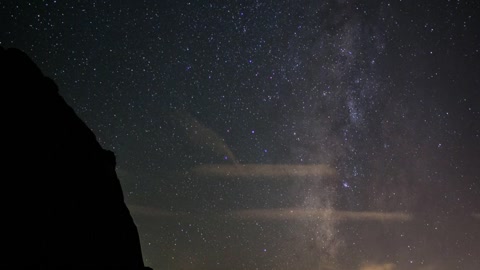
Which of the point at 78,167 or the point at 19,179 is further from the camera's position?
the point at 78,167

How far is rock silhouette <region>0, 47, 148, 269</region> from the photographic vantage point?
8539 millimetres

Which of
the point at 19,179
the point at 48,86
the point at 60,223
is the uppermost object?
the point at 48,86

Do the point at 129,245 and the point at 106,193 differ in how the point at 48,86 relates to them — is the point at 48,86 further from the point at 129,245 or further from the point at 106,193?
the point at 129,245

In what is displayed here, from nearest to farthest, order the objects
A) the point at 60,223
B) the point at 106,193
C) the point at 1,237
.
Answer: the point at 1,237
the point at 60,223
the point at 106,193

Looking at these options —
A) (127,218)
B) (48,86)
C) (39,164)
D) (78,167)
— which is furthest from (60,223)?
(48,86)

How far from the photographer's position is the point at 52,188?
996cm

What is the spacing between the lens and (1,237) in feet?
25.6

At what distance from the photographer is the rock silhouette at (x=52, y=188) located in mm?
8539

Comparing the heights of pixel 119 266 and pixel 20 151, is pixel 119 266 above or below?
below

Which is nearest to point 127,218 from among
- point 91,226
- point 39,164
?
point 91,226

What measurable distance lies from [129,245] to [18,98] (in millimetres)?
5905

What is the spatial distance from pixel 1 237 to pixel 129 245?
16.5ft

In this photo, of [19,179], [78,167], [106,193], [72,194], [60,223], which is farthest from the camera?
[106,193]

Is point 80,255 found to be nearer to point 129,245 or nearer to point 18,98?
point 129,245
